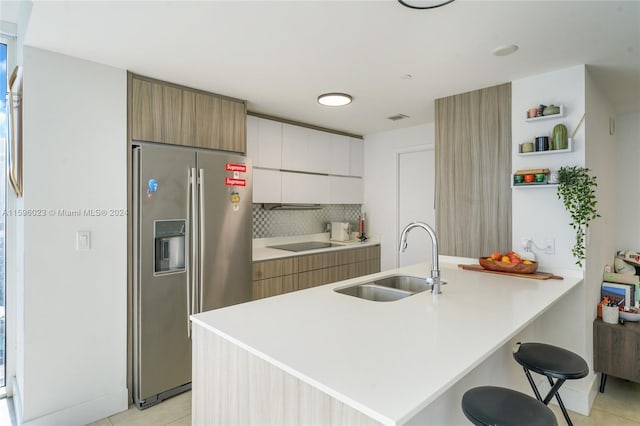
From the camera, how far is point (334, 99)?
3.03 metres

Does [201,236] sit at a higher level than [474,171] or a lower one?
lower

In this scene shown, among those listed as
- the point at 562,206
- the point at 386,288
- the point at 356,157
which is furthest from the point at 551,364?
the point at 356,157

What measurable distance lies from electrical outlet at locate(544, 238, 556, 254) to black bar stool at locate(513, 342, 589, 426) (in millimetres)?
1010

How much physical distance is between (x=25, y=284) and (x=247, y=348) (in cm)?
178

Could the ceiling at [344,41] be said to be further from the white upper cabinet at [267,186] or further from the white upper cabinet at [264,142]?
the white upper cabinet at [267,186]

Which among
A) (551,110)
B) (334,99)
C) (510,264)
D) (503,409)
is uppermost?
(334,99)

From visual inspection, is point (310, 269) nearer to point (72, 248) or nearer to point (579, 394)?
Answer: point (72, 248)

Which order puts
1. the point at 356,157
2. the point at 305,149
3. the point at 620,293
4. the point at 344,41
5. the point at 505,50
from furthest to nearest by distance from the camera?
the point at 356,157
the point at 305,149
the point at 620,293
the point at 505,50
the point at 344,41

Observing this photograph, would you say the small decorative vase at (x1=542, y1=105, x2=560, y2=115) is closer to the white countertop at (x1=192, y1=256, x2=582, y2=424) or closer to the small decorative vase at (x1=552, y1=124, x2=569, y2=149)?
the small decorative vase at (x1=552, y1=124, x2=569, y2=149)

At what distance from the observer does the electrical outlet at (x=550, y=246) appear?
2.56 m

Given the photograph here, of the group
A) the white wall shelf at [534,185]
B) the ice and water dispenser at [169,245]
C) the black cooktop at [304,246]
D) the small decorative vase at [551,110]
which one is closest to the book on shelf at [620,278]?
the white wall shelf at [534,185]

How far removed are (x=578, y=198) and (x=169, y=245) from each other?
289 centimetres

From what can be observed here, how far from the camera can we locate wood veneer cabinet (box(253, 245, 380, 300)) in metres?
3.33

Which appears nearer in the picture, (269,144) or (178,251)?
(178,251)
